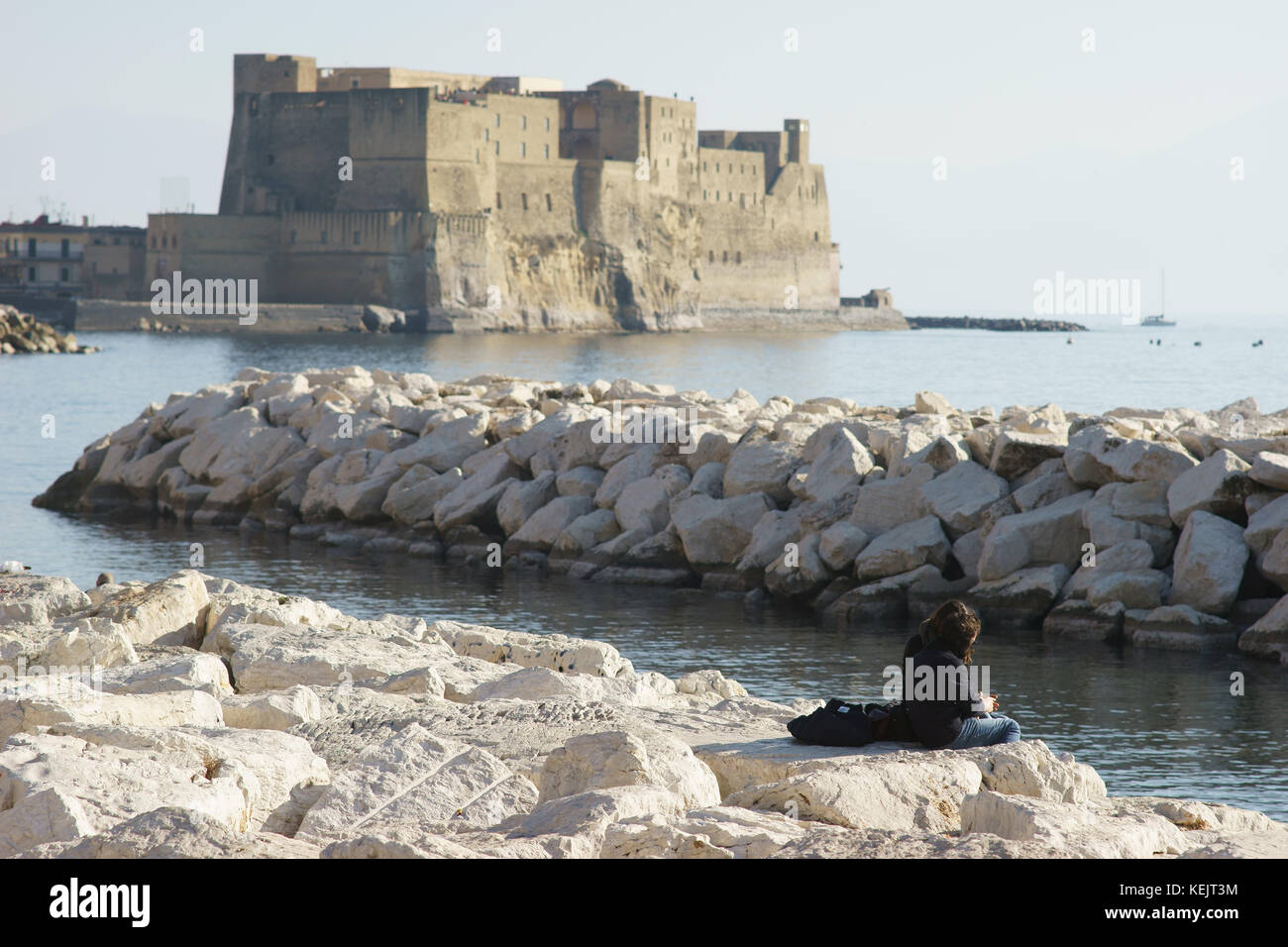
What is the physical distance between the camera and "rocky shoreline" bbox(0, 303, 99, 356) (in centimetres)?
5172

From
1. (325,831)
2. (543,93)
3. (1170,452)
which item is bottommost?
(325,831)

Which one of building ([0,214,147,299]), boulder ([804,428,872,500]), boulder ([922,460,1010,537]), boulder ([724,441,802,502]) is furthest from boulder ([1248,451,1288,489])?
building ([0,214,147,299])

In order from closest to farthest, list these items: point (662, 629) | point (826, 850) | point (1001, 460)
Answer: point (826, 850) < point (662, 629) < point (1001, 460)

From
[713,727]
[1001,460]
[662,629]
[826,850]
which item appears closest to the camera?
[826,850]

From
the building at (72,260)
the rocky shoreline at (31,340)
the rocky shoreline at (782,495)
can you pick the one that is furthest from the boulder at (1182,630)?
the building at (72,260)

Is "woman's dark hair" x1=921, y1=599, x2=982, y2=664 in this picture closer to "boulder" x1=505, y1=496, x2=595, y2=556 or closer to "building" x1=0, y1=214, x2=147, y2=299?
"boulder" x1=505, y1=496, x2=595, y2=556

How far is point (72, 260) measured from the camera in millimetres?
70062

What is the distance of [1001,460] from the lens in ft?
36.6

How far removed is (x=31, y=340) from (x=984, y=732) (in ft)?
171

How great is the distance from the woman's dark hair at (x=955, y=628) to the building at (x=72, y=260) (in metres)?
63.6

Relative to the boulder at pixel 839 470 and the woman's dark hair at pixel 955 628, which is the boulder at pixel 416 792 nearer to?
the woman's dark hair at pixel 955 628
